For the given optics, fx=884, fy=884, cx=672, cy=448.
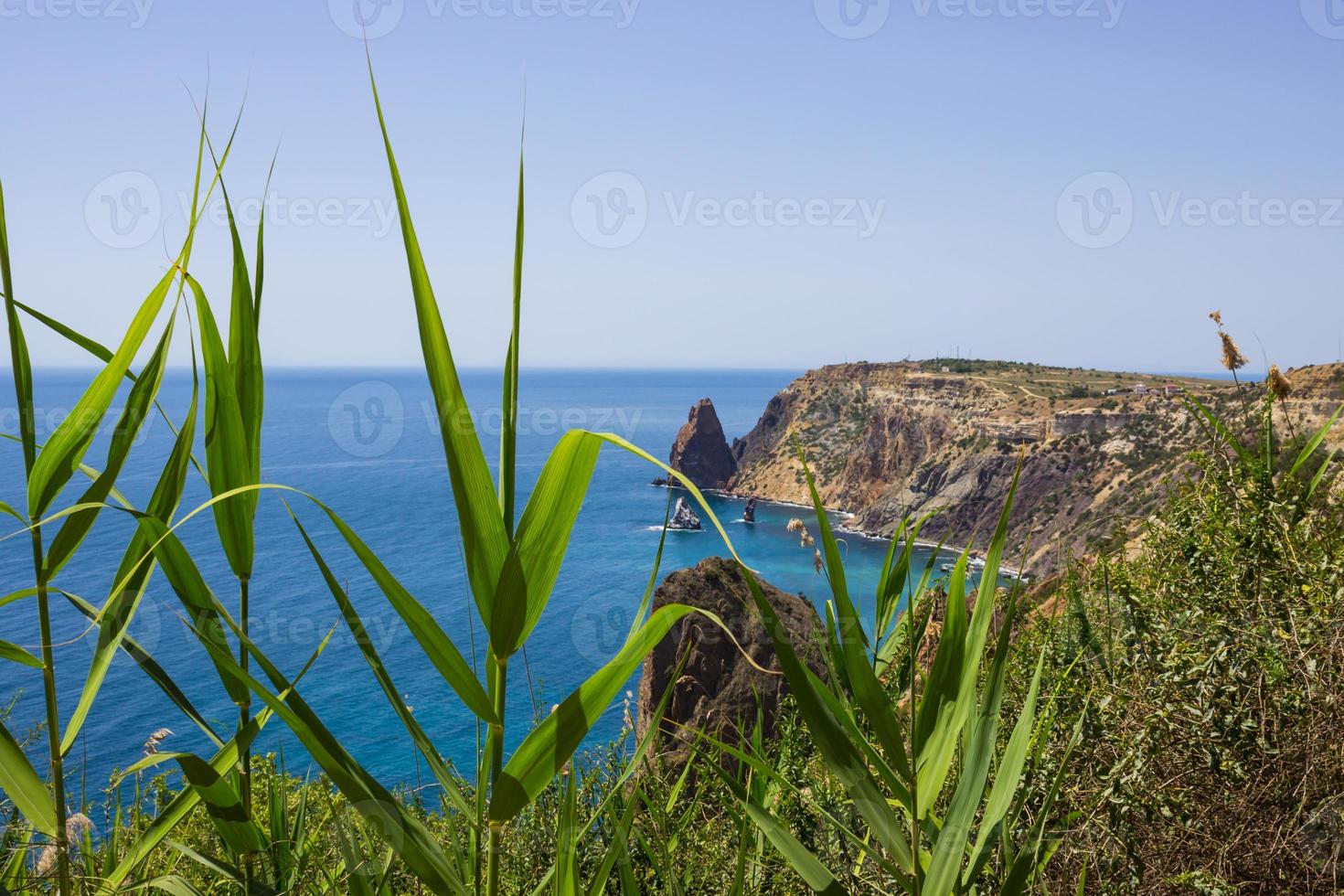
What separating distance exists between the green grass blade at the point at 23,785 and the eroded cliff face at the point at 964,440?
29522 millimetres

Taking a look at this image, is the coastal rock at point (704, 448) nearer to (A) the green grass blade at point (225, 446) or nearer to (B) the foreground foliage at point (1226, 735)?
(B) the foreground foliage at point (1226, 735)

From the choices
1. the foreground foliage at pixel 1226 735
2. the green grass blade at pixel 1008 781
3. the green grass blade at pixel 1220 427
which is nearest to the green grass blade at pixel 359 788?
the green grass blade at pixel 1008 781

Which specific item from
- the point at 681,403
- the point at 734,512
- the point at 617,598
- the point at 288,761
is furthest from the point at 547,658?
the point at 681,403

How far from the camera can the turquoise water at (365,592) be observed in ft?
71.5

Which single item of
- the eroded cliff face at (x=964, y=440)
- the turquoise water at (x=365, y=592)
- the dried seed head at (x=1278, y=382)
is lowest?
the turquoise water at (x=365, y=592)

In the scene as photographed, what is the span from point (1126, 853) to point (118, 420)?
1562mm

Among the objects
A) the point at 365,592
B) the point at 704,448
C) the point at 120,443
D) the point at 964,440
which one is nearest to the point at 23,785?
the point at 120,443

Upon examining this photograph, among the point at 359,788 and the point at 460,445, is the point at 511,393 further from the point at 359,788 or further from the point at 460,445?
the point at 359,788

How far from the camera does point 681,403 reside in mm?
160125

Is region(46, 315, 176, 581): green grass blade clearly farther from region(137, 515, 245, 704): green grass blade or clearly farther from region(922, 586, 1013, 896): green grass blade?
region(922, 586, 1013, 896): green grass blade

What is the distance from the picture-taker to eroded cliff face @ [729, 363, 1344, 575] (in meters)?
37.0

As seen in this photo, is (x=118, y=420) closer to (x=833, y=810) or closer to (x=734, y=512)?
(x=833, y=810)

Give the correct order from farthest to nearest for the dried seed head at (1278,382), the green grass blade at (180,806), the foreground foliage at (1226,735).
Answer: the dried seed head at (1278,382) → the foreground foliage at (1226,735) → the green grass blade at (180,806)

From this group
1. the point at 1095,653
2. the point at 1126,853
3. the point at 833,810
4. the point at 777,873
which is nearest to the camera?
the point at 1126,853
